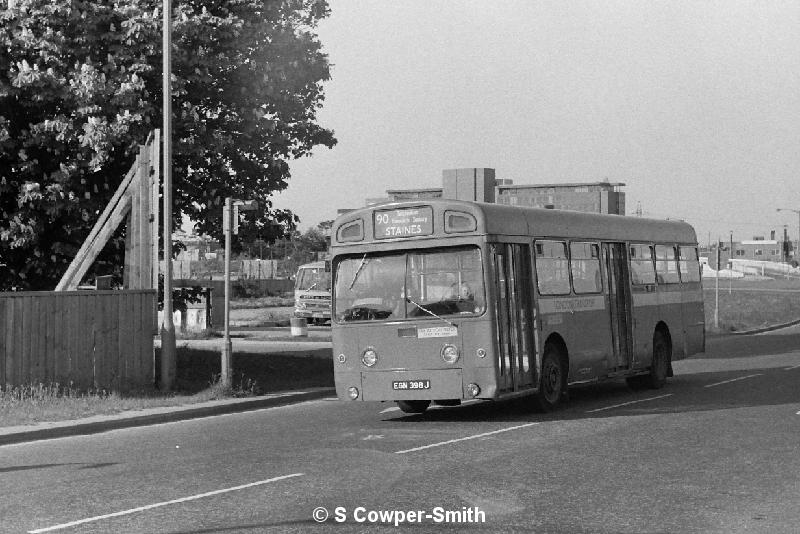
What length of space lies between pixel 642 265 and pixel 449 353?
6.35 m

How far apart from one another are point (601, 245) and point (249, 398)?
6.37 m

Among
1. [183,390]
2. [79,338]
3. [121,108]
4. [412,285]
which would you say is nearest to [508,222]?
[412,285]

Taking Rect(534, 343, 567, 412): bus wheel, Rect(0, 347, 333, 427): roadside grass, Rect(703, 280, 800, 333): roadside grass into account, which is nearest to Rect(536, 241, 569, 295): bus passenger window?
Rect(534, 343, 567, 412): bus wheel

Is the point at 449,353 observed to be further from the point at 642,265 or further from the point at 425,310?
the point at 642,265

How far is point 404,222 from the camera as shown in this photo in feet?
52.7

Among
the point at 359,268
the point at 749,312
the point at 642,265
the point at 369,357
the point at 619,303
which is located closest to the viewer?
the point at 369,357

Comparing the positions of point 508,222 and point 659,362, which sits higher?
point 508,222

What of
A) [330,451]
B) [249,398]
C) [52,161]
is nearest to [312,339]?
[52,161]

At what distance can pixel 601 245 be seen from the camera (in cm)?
1908

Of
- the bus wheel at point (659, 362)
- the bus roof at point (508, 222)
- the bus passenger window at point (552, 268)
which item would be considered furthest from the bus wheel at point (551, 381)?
the bus wheel at point (659, 362)

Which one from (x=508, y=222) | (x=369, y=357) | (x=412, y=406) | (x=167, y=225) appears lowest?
(x=412, y=406)

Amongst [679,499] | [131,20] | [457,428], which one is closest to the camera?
[679,499]

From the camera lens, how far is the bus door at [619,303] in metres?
19.3

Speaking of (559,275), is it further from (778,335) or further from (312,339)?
(778,335)
